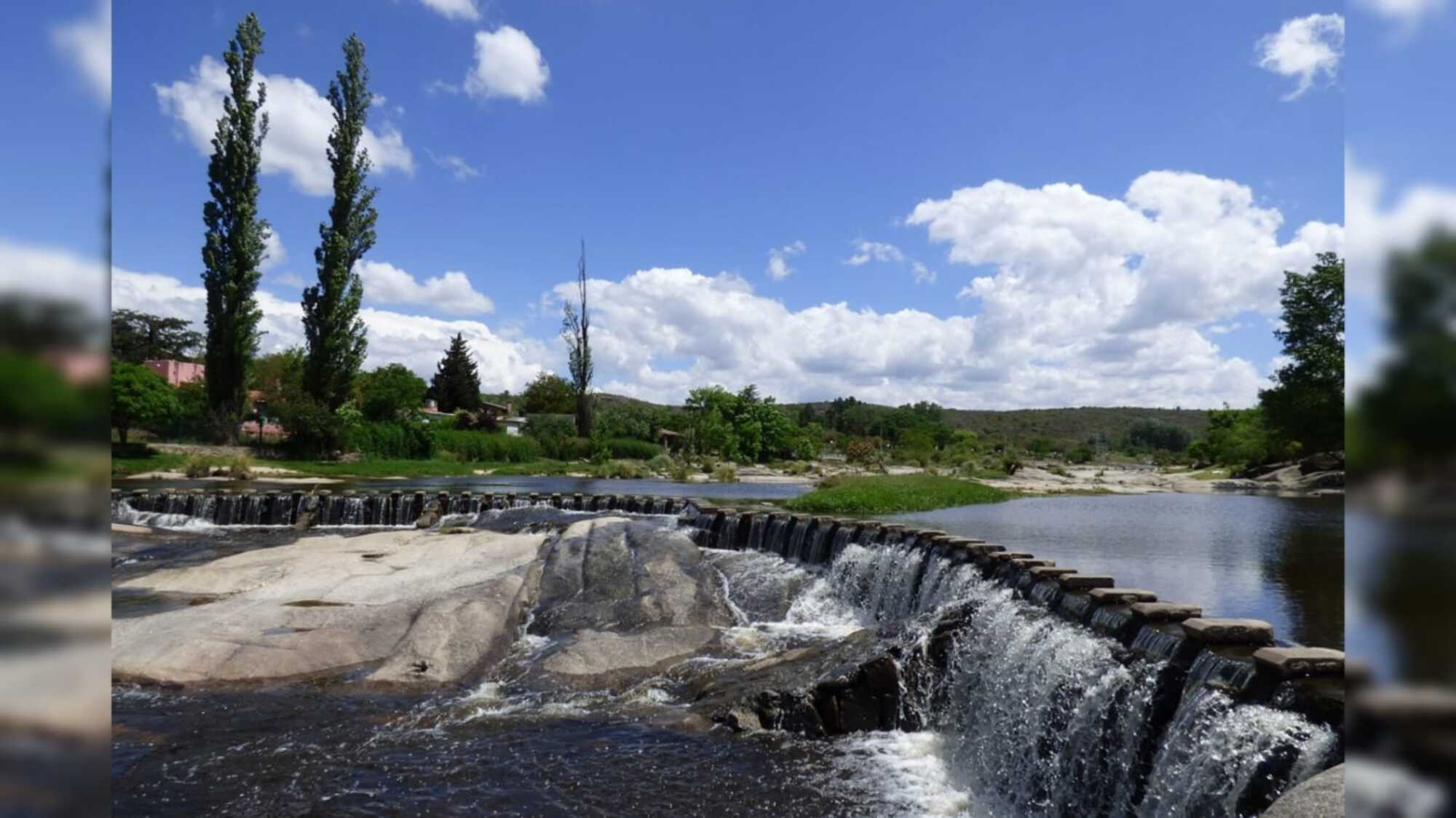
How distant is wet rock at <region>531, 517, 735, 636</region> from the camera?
10969mm

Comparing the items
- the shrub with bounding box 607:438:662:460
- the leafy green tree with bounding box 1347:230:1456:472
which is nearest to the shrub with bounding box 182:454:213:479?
the shrub with bounding box 607:438:662:460

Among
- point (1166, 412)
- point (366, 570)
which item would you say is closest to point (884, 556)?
point (366, 570)

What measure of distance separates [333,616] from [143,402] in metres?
27.2

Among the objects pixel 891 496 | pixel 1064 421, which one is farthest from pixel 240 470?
pixel 1064 421

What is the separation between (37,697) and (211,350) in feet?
124

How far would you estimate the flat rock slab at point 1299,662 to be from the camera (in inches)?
196

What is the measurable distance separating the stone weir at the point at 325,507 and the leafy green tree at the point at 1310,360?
22902 mm

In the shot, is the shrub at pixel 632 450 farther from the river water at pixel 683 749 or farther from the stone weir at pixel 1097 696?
the stone weir at pixel 1097 696

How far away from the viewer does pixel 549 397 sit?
257ft

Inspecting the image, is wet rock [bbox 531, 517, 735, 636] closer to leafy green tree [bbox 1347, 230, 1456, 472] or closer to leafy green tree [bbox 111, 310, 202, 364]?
leafy green tree [bbox 1347, 230, 1456, 472]

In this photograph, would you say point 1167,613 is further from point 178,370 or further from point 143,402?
point 178,370

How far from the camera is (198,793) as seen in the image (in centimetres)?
614

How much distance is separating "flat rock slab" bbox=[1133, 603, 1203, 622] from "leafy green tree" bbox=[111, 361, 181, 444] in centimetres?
2972

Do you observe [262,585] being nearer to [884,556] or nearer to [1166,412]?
[884,556]
